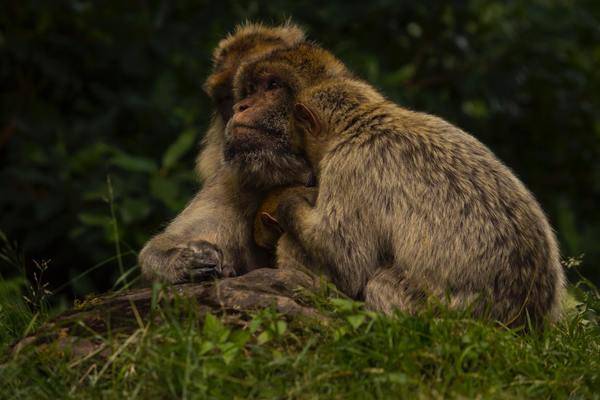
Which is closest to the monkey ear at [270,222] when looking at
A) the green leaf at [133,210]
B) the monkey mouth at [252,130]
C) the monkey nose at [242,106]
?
the monkey mouth at [252,130]

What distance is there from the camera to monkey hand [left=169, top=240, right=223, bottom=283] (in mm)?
5195

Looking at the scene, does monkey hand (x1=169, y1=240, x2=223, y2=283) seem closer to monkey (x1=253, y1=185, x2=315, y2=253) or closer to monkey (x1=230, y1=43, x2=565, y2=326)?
monkey (x1=253, y1=185, x2=315, y2=253)

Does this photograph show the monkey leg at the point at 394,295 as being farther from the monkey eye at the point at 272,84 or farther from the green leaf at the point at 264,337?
the monkey eye at the point at 272,84

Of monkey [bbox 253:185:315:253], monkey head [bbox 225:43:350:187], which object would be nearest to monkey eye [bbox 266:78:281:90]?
monkey head [bbox 225:43:350:187]

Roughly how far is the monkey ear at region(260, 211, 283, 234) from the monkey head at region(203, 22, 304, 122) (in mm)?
901

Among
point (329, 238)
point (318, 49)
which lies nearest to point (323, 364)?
point (329, 238)

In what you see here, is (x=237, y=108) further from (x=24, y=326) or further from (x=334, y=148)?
(x=24, y=326)

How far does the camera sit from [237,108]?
537 cm

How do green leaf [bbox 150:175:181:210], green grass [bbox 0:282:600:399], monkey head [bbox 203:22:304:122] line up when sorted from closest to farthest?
1. green grass [bbox 0:282:600:399]
2. monkey head [bbox 203:22:304:122]
3. green leaf [bbox 150:175:181:210]

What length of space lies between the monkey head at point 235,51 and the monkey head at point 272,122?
0.51 m

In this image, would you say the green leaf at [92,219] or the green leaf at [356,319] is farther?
the green leaf at [92,219]

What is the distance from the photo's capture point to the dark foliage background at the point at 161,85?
334 inches

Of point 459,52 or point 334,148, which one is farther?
point 459,52

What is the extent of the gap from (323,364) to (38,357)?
3.60 feet
